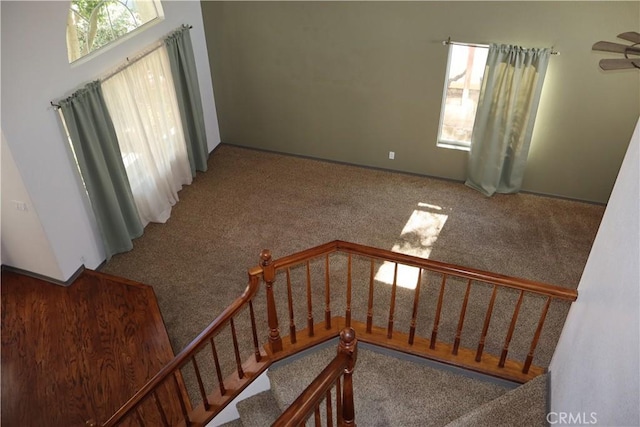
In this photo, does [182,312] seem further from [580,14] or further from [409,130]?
[580,14]

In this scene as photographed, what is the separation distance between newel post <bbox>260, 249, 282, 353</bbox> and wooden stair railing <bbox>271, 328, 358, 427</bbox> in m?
1.06

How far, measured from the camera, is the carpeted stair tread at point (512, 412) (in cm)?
326

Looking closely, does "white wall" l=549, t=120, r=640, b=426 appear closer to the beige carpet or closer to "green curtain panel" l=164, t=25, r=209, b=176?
the beige carpet

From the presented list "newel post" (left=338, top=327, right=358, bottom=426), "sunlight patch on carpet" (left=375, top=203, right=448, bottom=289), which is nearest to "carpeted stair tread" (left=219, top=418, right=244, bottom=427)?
"newel post" (left=338, top=327, right=358, bottom=426)

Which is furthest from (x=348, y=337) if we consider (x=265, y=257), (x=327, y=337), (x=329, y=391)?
(x=327, y=337)

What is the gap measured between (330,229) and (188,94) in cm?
254

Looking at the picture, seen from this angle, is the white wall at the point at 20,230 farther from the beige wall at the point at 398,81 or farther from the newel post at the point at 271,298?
the beige wall at the point at 398,81

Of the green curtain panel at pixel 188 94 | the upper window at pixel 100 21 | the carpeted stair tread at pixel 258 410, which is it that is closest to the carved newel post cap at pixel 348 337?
the carpeted stair tread at pixel 258 410

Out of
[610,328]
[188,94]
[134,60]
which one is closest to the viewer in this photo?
[610,328]

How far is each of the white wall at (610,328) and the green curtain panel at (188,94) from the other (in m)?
5.25

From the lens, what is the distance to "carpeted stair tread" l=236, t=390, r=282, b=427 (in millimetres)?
4008

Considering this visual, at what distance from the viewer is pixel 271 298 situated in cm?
384

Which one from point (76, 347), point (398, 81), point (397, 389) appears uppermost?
point (398, 81)

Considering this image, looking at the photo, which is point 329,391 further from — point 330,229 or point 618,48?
point 330,229
